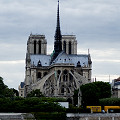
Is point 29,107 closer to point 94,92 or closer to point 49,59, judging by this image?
point 94,92

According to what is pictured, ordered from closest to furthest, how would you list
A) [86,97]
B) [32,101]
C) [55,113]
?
[55,113] → [32,101] → [86,97]

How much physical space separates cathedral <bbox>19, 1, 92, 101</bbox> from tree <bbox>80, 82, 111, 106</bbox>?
10.8 m

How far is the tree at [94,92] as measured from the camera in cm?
11224

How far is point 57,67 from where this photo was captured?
148 m

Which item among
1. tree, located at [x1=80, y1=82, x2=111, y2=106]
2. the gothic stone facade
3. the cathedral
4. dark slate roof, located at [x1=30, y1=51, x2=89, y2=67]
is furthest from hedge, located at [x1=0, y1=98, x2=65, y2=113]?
dark slate roof, located at [x1=30, y1=51, x2=89, y2=67]

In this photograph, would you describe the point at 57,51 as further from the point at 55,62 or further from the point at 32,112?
the point at 32,112

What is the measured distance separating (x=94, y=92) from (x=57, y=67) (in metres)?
32.5

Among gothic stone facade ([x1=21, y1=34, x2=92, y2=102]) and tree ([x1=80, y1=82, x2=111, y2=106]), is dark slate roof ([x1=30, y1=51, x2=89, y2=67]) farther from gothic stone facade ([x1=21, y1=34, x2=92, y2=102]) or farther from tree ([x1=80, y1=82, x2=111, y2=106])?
tree ([x1=80, y1=82, x2=111, y2=106])

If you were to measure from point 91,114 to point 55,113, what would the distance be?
5.57 m

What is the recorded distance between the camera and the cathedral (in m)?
146

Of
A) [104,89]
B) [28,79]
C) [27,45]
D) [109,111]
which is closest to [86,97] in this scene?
[104,89]

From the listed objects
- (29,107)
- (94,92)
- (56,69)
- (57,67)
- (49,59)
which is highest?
(49,59)

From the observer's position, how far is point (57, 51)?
521 ft

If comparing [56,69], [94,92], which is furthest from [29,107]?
[56,69]
